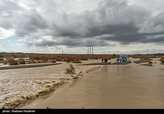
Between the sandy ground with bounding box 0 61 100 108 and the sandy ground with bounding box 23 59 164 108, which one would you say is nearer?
the sandy ground with bounding box 23 59 164 108

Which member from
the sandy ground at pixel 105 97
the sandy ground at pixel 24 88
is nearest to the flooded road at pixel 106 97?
the sandy ground at pixel 105 97

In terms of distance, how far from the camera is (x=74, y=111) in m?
3.12

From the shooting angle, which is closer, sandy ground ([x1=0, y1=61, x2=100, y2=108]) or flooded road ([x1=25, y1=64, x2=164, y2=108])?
flooded road ([x1=25, y1=64, x2=164, y2=108])

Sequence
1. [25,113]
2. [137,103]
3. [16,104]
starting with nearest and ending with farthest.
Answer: [25,113]
[16,104]
[137,103]

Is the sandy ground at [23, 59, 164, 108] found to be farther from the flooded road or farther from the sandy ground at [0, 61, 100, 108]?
the sandy ground at [0, 61, 100, 108]

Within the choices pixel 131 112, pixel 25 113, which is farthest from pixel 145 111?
pixel 25 113

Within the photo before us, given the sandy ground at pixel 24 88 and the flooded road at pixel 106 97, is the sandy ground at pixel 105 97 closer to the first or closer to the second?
the flooded road at pixel 106 97

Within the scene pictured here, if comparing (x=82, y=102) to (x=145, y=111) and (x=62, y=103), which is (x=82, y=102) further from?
(x=145, y=111)

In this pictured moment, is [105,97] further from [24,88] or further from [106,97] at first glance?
[24,88]

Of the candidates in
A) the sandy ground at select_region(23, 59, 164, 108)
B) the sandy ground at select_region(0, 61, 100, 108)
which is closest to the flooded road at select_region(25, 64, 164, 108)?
the sandy ground at select_region(23, 59, 164, 108)

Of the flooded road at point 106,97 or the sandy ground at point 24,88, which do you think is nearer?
the flooded road at point 106,97

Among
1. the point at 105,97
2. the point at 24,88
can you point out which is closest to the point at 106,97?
the point at 105,97

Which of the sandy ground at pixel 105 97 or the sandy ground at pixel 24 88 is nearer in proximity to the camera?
the sandy ground at pixel 105 97

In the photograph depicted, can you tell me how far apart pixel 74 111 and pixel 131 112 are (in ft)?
2.20
